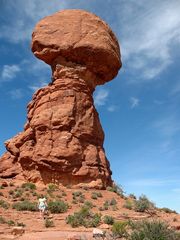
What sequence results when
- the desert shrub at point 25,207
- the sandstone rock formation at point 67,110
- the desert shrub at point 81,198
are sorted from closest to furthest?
the desert shrub at point 25,207
the desert shrub at point 81,198
the sandstone rock formation at point 67,110

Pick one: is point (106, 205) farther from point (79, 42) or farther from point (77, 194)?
point (79, 42)

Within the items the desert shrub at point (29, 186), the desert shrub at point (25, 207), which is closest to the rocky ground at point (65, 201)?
the desert shrub at point (29, 186)

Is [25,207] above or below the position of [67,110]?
below

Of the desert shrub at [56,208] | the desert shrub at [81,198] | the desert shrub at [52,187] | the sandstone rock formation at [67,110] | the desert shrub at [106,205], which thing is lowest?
the desert shrub at [56,208]

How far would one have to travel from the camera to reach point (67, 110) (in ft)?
93.2

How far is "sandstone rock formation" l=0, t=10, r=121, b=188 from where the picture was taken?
27234mm

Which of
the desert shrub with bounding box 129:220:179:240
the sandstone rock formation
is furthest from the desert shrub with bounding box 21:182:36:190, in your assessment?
the desert shrub with bounding box 129:220:179:240

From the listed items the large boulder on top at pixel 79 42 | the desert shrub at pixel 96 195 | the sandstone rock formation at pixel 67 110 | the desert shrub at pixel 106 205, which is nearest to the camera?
the desert shrub at pixel 106 205

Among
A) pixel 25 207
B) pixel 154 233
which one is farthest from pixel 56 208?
pixel 154 233

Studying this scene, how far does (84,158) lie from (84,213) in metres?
11.5

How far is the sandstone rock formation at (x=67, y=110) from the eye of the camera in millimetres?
27234

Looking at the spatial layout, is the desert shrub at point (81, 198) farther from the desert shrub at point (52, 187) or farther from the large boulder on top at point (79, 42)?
the large boulder on top at point (79, 42)

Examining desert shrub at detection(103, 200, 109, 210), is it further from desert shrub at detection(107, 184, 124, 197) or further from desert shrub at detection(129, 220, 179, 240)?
desert shrub at detection(129, 220, 179, 240)

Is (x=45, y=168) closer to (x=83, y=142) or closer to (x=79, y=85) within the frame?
(x=83, y=142)
